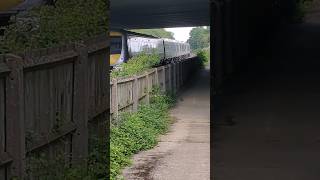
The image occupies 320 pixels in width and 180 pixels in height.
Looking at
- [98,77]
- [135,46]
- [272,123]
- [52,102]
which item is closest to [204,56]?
[135,46]

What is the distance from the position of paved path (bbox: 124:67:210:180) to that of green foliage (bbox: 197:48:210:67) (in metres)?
0.17

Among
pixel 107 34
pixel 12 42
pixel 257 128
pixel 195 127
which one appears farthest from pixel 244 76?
pixel 12 42

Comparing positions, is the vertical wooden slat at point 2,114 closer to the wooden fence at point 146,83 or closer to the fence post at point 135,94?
the wooden fence at point 146,83

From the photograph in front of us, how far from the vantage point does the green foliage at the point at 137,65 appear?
3027 mm

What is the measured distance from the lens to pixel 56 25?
129 inches

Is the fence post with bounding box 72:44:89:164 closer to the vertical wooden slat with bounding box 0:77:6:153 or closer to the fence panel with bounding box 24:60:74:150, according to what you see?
the fence panel with bounding box 24:60:74:150

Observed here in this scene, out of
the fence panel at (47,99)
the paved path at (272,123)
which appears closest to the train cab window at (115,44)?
the fence panel at (47,99)

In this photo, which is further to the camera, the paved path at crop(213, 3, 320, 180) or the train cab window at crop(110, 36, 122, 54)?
the paved path at crop(213, 3, 320, 180)

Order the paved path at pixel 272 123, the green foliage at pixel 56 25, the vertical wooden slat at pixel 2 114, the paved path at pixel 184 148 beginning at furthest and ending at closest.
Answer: the paved path at pixel 272 123 → the green foliage at pixel 56 25 → the paved path at pixel 184 148 → the vertical wooden slat at pixel 2 114

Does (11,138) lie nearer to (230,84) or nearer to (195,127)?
(195,127)

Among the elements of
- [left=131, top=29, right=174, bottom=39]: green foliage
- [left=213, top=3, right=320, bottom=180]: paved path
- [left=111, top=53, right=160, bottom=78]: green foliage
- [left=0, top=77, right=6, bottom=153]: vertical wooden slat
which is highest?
[left=131, top=29, right=174, bottom=39]: green foliage

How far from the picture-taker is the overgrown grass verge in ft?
9.84

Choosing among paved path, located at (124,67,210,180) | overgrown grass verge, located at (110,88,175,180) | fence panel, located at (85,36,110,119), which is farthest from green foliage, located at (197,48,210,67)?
fence panel, located at (85,36,110,119)

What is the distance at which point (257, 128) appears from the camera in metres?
4.34
